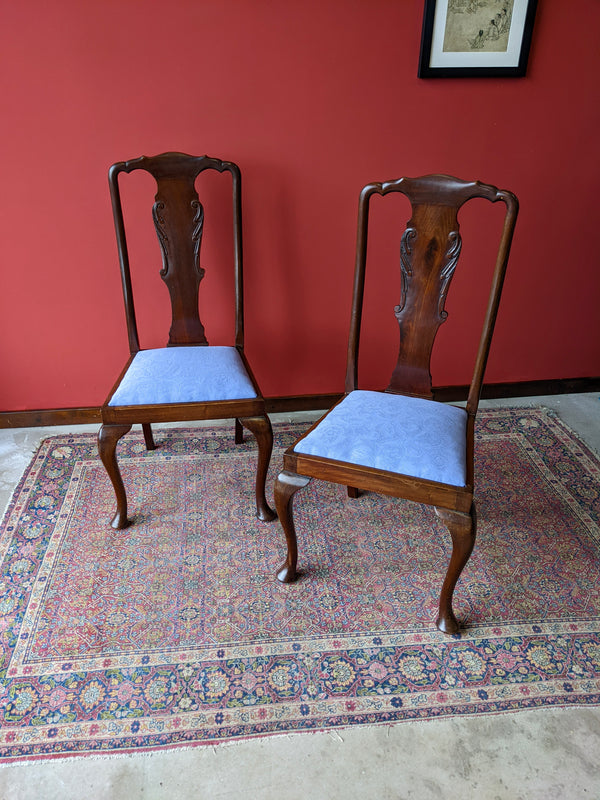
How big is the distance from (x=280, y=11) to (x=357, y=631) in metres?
2.09

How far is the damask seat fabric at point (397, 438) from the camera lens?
1.45 metres

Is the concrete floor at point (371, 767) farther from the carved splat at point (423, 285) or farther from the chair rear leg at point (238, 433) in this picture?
the chair rear leg at point (238, 433)

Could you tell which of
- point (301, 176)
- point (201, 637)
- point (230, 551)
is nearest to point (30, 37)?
point (301, 176)

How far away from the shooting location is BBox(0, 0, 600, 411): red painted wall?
1994 millimetres

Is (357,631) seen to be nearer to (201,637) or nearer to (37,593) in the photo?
(201,637)

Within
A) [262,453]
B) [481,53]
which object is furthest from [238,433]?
[481,53]

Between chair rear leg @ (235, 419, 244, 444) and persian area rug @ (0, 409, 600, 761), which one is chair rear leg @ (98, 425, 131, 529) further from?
chair rear leg @ (235, 419, 244, 444)

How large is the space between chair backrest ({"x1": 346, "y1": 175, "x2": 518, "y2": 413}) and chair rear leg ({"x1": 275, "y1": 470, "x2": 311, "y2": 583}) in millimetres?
439

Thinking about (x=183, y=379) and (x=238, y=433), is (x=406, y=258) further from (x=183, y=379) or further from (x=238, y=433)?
(x=238, y=433)

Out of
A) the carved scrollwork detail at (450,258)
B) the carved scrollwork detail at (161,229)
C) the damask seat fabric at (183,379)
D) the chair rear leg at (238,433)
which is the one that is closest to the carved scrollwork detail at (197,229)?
the carved scrollwork detail at (161,229)

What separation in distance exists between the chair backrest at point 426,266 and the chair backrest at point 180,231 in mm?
547

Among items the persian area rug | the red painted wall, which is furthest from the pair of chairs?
the red painted wall

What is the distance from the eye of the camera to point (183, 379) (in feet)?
6.05

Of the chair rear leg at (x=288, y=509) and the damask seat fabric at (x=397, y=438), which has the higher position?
the damask seat fabric at (x=397, y=438)
